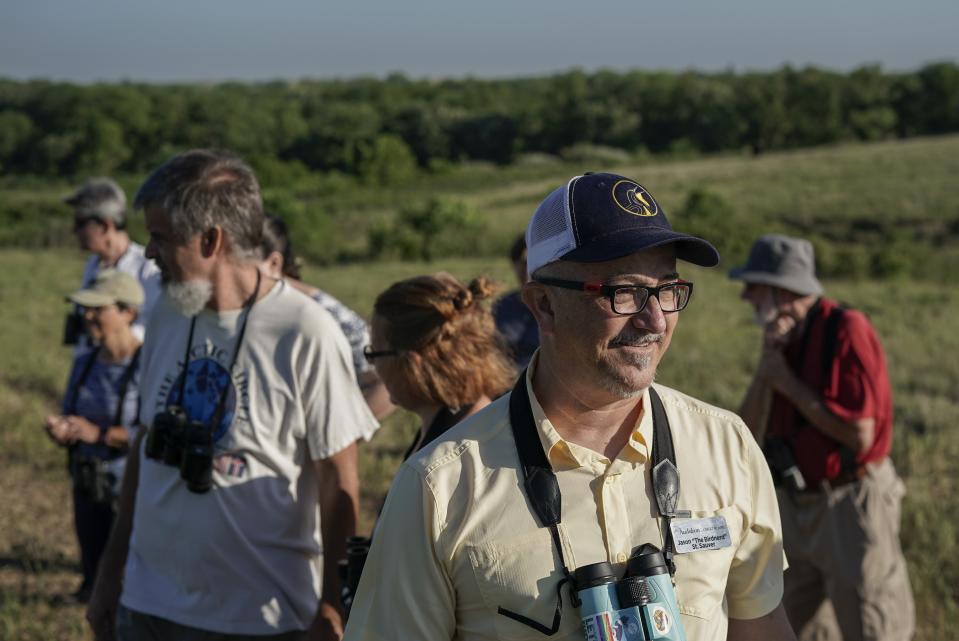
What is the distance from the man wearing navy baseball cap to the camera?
202cm

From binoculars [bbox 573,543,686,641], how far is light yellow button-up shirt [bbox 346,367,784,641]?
0.04 metres

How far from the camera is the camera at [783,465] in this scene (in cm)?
445

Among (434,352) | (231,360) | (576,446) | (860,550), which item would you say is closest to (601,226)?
(576,446)

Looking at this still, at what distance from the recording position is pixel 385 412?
4.30 meters

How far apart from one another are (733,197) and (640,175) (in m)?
11.6

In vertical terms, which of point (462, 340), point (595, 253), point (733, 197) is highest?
point (595, 253)

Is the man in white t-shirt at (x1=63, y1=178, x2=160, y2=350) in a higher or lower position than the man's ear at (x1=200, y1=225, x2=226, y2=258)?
lower

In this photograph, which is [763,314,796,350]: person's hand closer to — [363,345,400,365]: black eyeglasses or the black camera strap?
[363,345,400,365]: black eyeglasses

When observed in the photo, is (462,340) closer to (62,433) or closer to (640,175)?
(62,433)

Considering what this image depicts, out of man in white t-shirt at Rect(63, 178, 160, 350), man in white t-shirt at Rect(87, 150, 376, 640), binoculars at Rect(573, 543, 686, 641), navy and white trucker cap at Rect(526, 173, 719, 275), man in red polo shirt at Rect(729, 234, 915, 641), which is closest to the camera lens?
binoculars at Rect(573, 543, 686, 641)

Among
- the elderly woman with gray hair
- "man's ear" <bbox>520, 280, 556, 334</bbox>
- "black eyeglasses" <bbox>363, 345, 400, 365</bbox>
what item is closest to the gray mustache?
"man's ear" <bbox>520, 280, 556, 334</bbox>

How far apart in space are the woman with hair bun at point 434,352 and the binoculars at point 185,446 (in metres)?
0.59

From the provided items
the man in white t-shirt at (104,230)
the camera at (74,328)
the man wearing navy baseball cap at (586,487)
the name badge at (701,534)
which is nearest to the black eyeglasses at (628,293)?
the man wearing navy baseball cap at (586,487)

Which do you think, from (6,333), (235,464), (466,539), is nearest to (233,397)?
(235,464)
